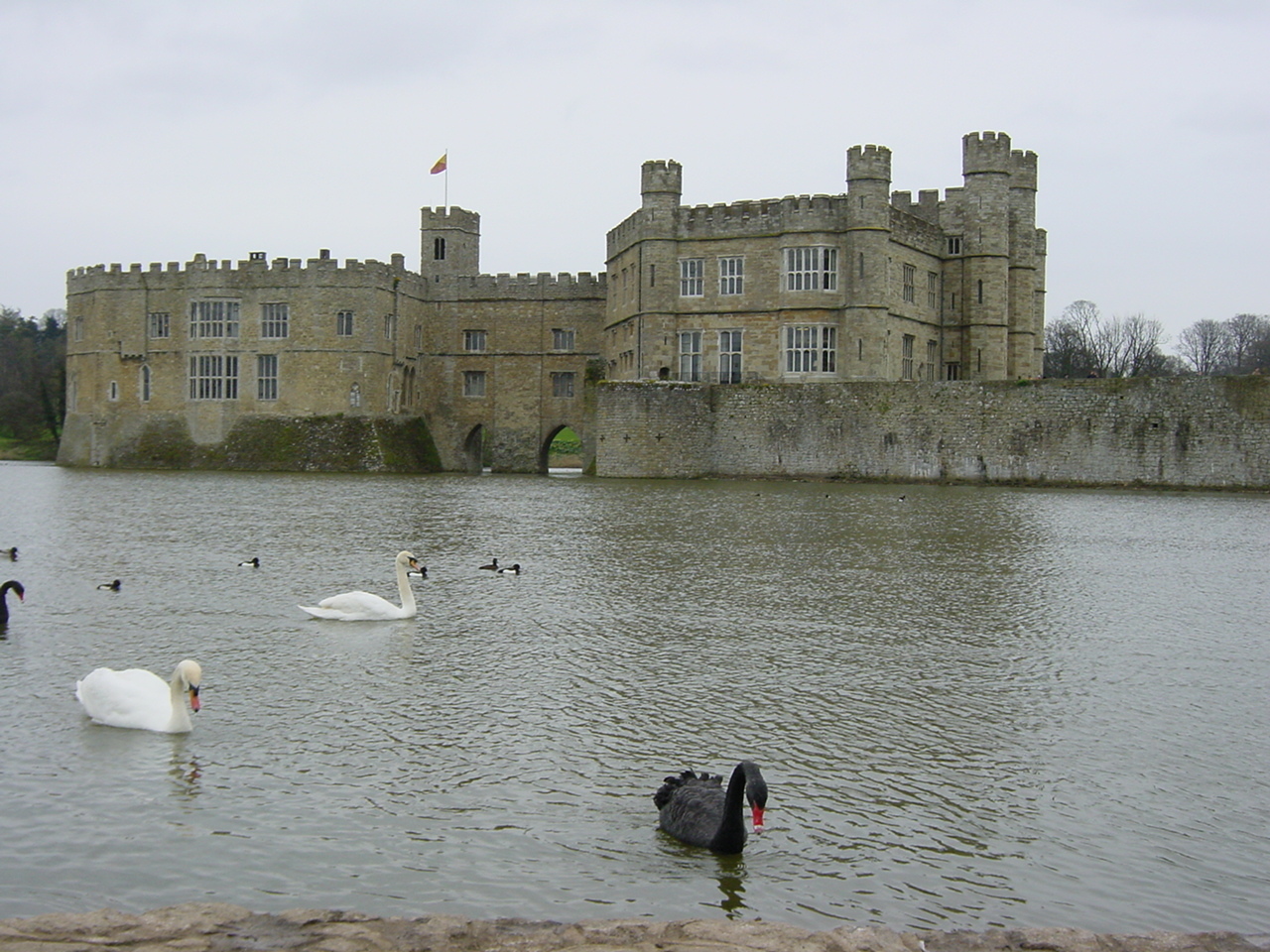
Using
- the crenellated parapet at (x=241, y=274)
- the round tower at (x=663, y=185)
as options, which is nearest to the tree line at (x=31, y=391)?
the crenellated parapet at (x=241, y=274)

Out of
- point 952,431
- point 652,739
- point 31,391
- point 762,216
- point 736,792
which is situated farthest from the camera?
point 31,391

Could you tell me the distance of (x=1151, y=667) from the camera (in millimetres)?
11188

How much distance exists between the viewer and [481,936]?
5.40 meters

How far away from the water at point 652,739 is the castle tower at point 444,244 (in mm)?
40904

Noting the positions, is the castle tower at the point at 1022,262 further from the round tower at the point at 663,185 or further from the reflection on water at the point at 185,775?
the reflection on water at the point at 185,775

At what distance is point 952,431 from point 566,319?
76.6 feet

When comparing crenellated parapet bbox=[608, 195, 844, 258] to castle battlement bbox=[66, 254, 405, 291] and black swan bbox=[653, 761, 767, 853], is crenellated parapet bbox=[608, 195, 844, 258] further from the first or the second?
black swan bbox=[653, 761, 767, 853]

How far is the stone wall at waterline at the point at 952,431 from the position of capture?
3609cm

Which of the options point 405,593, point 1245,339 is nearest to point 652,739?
point 405,593

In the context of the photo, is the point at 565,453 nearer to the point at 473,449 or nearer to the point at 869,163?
the point at 473,449

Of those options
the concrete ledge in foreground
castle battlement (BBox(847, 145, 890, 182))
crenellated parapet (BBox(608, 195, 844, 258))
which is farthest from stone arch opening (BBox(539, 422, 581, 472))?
the concrete ledge in foreground

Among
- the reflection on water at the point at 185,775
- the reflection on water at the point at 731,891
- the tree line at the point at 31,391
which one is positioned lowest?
the reflection on water at the point at 731,891

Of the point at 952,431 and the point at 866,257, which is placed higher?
the point at 866,257

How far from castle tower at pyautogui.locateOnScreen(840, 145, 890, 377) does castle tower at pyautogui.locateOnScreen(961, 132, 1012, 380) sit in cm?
492
